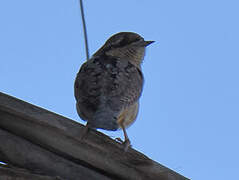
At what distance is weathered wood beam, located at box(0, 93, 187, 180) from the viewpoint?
1.89 m

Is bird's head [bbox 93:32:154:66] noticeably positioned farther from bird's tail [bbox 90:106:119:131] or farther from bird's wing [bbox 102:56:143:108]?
bird's tail [bbox 90:106:119:131]

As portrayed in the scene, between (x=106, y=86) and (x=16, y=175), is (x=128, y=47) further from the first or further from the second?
(x=16, y=175)

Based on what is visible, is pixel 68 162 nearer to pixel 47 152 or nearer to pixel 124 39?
pixel 47 152

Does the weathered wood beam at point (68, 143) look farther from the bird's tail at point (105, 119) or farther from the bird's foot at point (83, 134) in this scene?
the bird's tail at point (105, 119)

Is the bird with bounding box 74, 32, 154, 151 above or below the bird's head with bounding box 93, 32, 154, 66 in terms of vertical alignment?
below

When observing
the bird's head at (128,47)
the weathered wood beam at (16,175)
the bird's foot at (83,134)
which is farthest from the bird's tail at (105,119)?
the bird's head at (128,47)

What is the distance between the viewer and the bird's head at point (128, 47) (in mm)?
3441

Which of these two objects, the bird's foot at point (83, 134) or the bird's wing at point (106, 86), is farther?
the bird's wing at point (106, 86)

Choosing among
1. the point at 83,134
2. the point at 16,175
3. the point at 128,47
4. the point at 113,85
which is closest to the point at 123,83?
the point at 113,85

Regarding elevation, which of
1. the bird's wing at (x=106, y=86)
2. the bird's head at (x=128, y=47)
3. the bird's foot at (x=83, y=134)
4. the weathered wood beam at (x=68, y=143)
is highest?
the bird's head at (x=128, y=47)

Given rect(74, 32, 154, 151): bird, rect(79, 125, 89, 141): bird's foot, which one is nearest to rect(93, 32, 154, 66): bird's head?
rect(74, 32, 154, 151): bird

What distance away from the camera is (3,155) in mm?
1799

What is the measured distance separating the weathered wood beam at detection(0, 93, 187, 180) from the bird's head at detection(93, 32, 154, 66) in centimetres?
153

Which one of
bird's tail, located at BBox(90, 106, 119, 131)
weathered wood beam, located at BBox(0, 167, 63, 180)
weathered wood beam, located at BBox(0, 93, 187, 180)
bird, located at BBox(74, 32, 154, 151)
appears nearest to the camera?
weathered wood beam, located at BBox(0, 167, 63, 180)
